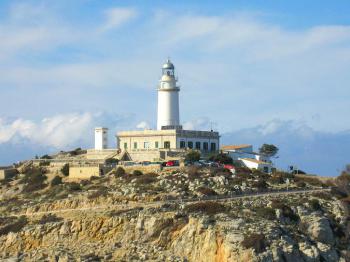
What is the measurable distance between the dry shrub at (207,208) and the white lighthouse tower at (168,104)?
22.1 metres

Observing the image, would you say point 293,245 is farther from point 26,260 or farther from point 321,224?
point 26,260

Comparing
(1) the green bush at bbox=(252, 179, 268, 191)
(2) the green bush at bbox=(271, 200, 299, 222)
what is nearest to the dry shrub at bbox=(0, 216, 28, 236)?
(1) the green bush at bbox=(252, 179, 268, 191)

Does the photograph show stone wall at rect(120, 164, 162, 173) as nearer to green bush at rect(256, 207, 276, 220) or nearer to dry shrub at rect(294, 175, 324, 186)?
dry shrub at rect(294, 175, 324, 186)

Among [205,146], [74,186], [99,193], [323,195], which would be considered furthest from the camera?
[205,146]

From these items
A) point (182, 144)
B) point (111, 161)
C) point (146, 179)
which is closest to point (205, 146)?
point (182, 144)

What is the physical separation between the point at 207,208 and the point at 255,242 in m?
5.86

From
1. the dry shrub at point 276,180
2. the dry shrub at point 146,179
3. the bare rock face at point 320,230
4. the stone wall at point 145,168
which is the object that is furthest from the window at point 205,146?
the bare rock face at point 320,230

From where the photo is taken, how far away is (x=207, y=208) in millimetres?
51500

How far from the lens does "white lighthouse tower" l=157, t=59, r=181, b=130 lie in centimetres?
7400

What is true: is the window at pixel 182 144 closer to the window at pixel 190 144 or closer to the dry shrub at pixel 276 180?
the window at pixel 190 144

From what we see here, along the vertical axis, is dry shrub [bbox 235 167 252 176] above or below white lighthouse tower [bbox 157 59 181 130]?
below

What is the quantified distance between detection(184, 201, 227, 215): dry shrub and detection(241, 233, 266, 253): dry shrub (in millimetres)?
4607

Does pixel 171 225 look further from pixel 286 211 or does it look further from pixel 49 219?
pixel 49 219

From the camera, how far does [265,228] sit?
160 feet
